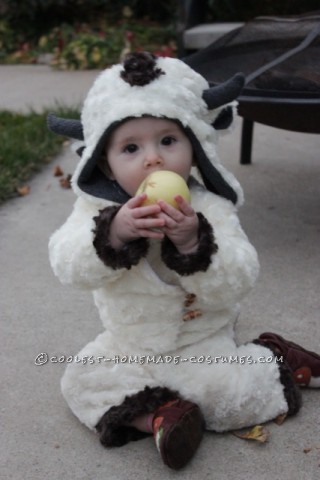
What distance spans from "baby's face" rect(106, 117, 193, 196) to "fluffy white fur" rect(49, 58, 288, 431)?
4cm

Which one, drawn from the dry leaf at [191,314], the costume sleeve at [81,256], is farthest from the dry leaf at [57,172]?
the dry leaf at [191,314]

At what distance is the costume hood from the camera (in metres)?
2.01

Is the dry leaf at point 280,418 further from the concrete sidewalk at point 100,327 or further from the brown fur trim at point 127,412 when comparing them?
the brown fur trim at point 127,412

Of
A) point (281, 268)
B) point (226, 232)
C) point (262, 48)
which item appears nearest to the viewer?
point (226, 232)

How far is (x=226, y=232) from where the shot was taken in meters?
2.06

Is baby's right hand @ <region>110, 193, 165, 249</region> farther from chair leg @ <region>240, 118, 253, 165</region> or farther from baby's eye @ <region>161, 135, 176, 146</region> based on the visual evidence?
chair leg @ <region>240, 118, 253, 165</region>

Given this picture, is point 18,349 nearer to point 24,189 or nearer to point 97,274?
point 97,274

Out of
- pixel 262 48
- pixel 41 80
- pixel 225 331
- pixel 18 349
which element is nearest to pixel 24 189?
pixel 262 48

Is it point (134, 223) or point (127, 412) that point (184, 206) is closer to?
point (134, 223)

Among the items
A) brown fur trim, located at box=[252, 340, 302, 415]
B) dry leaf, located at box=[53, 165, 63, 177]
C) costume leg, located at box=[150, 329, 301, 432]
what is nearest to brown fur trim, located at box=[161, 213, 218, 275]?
costume leg, located at box=[150, 329, 301, 432]

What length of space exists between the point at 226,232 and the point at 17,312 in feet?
3.65

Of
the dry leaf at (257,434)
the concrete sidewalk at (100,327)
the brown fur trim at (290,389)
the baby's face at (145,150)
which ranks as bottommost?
the concrete sidewalk at (100,327)

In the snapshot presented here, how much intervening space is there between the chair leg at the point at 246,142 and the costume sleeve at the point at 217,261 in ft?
7.65

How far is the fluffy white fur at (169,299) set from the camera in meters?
2.01
